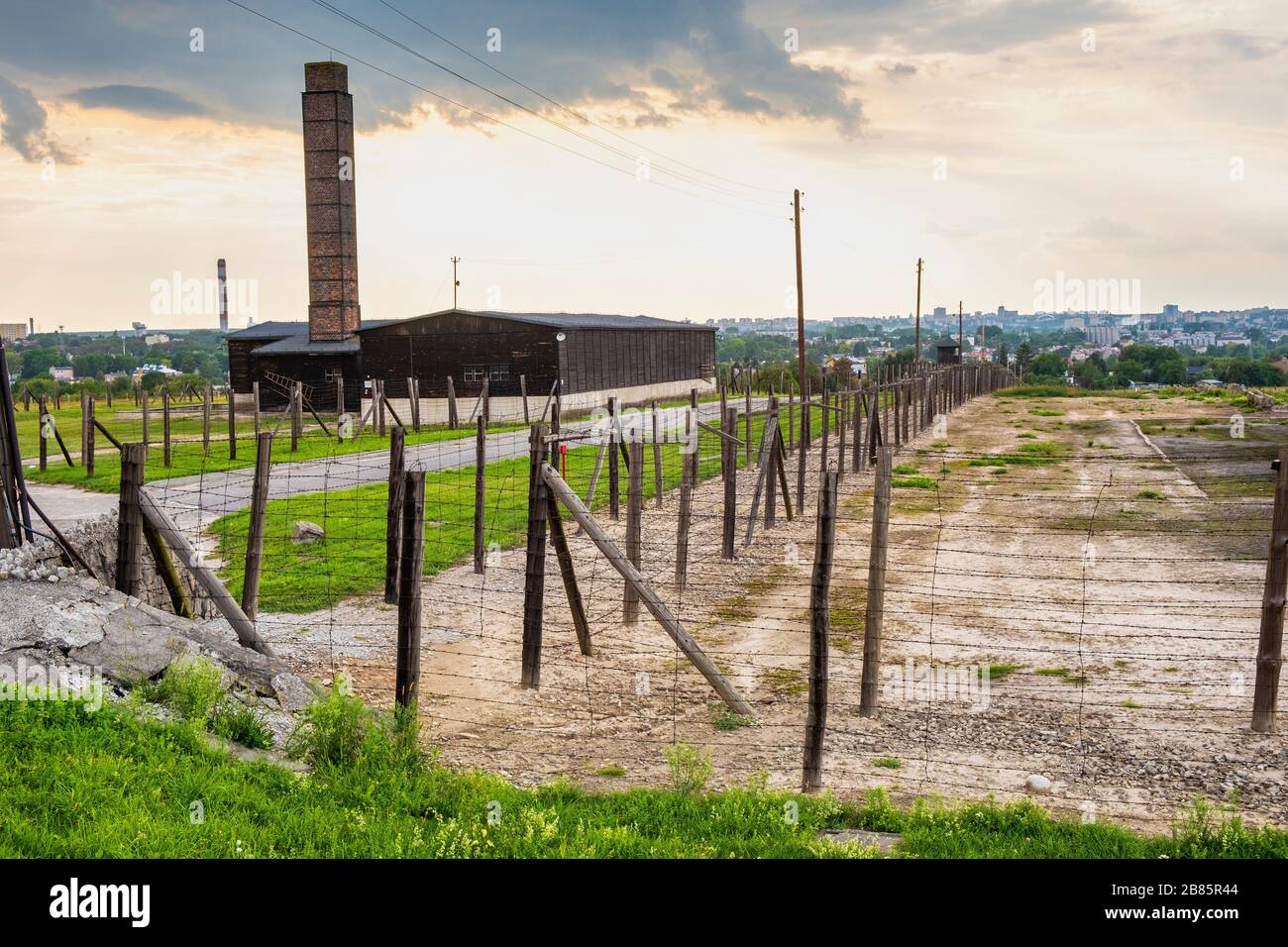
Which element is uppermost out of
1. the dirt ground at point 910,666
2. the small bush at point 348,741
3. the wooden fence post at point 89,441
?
the wooden fence post at point 89,441

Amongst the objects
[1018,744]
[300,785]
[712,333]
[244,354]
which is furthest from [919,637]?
[712,333]

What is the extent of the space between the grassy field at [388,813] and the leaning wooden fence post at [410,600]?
112cm

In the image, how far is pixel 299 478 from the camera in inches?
955

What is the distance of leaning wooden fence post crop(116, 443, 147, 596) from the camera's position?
9008 millimetres

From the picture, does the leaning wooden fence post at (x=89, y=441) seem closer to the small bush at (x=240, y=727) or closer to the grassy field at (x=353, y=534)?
the grassy field at (x=353, y=534)

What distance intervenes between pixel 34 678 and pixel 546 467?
4.19 metres

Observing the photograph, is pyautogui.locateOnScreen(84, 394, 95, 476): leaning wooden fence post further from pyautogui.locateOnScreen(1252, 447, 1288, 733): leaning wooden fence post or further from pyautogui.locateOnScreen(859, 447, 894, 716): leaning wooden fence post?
pyautogui.locateOnScreen(1252, 447, 1288, 733): leaning wooden fence post

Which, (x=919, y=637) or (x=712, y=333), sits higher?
(x=712, y=333)

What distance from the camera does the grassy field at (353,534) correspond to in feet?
44.7

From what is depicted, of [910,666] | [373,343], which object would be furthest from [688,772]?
[373,343]

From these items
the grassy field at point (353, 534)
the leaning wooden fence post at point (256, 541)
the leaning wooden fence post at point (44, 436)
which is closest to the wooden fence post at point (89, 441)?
the leaning wooden fence post at point (44, 436)

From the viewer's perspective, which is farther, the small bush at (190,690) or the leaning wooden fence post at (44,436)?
the leaning wooden fence post at (44,436)
